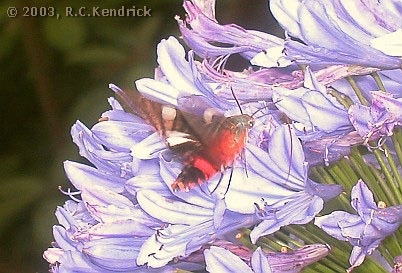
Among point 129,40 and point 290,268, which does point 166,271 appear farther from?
point 129,40

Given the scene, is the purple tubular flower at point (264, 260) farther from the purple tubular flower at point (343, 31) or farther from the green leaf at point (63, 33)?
the green leaf at point (63, 33)

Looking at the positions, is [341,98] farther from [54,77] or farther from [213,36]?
[54,77]

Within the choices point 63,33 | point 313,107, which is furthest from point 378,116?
point 63,33

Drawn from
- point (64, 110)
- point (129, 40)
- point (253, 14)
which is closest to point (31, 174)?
point (64, 110)

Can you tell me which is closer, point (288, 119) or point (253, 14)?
point (288, 119)

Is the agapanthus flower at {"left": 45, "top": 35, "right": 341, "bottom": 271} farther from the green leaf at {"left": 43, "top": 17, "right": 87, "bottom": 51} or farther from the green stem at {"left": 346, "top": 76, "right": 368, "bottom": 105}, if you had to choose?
the green leaf at {"left": 43, "top": 17, "right": 87, "bottom": 51}

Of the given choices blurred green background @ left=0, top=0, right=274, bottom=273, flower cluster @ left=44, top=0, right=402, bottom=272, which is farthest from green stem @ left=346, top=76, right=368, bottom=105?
blurred green background @ left=0, top=0, right=274, bottom=273
